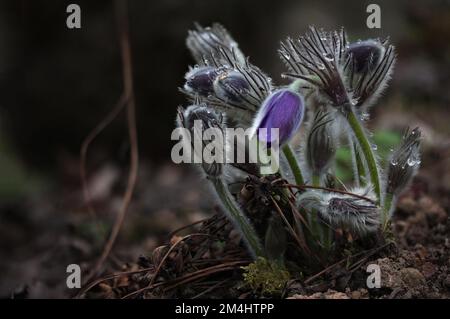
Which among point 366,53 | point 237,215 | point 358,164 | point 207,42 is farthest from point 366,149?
point 207,42

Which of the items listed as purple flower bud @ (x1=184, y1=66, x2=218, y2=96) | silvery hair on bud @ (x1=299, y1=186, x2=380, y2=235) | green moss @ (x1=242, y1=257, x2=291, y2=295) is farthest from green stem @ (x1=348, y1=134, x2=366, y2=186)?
purple flower bud @ (x1=184, y1=66, x2=218, y2=96)

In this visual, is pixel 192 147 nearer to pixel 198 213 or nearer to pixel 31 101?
pixel 198 213

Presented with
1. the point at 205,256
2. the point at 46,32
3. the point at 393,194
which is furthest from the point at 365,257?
the point at 46,32

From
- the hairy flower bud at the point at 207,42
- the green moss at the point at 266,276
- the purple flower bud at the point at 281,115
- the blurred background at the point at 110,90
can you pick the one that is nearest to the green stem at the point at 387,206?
the green moss at the point at 266,276

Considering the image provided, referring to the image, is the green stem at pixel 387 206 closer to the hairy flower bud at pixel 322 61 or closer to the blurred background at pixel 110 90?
the hairy flower bud at pixel 322 61

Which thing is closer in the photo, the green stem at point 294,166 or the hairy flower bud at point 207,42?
the green stem at point 294,166
